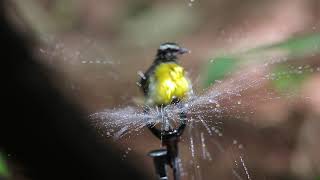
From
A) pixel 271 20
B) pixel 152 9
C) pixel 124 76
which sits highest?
pixel 152 9

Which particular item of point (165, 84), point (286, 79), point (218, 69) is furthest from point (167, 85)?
point (286, 79)

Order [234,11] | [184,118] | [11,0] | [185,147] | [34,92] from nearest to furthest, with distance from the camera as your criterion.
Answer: [184,118] < [185,147] < [34,92] < [11,0] < [234,11]

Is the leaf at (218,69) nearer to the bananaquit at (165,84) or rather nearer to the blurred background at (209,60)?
the blurred background at (209,60)

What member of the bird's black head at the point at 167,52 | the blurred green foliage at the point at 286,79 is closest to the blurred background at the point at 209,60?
the blurred green foliage at the point at 286,79

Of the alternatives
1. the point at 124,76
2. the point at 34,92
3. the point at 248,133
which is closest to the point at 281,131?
the point at 248,133

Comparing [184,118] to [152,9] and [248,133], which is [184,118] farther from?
[152,9]

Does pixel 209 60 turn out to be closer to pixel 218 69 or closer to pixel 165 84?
pixel 218 69
